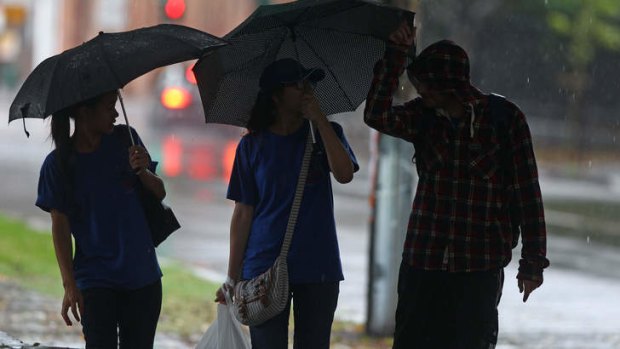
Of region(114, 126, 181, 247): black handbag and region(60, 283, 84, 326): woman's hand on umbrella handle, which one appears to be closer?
region(60, 283, 84, 326): woman's hand on umbrella handle

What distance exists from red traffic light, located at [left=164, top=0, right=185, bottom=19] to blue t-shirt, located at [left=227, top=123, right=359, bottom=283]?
74.4ft

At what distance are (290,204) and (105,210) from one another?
0.73 metres

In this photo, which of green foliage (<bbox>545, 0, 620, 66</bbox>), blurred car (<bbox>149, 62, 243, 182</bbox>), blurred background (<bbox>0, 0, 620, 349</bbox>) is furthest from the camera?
green foliage (<bbox>545, 0, 620, 66</bbox>)

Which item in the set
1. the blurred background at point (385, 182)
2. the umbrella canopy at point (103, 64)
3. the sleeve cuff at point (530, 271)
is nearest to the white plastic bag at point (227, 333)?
the umbrella canopy at point (103, 64)

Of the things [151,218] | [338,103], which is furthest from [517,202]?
[151,218]

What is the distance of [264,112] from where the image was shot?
17.4 ft

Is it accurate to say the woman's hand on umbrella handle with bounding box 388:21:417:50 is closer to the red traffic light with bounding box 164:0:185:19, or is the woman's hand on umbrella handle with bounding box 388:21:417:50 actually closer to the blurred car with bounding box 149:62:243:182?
the red traffic light with bounding box 164:0:185:19

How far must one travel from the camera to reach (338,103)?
18.5ft

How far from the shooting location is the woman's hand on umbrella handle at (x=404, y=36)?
501cm

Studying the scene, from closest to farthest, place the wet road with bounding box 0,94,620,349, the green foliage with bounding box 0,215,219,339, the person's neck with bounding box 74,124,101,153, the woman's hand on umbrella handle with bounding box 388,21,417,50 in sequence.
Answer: the woman's hand on umbrella handle with bounding box 388,21,417,50 < the person's neck with bounding box 74,124,101,153 < the green foliage with bounding box 0,215,219,339 < the wet road with bounding box 0,94,620,349

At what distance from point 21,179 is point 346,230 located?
7.43m

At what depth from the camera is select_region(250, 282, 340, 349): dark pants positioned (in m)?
5.21

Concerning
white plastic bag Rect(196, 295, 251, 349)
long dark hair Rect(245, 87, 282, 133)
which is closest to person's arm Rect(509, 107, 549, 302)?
long dark hair Rect(245, 87, 282, 133)

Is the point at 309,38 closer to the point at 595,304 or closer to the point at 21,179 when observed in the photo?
the point at 595,304
